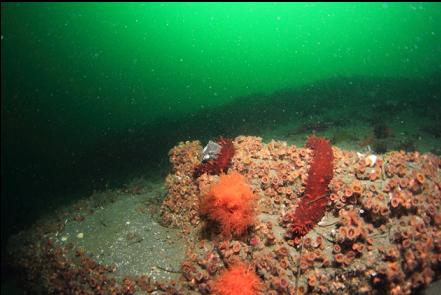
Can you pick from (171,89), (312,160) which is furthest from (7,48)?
(312,160)

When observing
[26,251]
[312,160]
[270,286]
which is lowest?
[26,251]

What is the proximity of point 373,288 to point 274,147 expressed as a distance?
310 cm

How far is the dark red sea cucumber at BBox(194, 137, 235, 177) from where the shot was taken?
6332mm

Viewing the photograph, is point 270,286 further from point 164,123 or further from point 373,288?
point 164,123

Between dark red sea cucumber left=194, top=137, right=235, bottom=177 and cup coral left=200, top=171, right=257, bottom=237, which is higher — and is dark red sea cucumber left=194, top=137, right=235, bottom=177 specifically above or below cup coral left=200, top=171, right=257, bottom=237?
above

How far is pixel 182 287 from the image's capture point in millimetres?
5348

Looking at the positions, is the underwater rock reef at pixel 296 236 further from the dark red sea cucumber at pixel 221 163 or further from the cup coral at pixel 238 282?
the dark red sea cucumber at pixel 221 163

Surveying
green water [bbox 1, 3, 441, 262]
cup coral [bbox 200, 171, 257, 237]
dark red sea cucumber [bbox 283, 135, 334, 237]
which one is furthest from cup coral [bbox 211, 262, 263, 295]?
green water [bbox 1, 3, 441, 262]

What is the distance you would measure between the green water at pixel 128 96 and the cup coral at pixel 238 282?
824 cm

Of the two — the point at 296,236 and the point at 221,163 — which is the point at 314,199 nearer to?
the point at 296,236

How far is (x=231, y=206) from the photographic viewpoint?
208 inches

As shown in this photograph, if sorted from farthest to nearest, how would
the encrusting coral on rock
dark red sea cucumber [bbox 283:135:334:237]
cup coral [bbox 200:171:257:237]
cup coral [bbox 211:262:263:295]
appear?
cup coral [bbox 200:171:257:237] < dark red sea cucumber [bbox 283:135:334:237] < cup coral [bbox 211:262:263:295] < the encrusting coral on rock

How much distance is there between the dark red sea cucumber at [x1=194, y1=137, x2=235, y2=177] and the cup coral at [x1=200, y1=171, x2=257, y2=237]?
720mm

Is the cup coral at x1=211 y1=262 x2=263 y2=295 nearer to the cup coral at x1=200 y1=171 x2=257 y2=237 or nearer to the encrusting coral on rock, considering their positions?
the encrusting coral on rock
